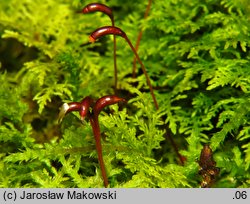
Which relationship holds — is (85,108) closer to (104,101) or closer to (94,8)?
(104,101)

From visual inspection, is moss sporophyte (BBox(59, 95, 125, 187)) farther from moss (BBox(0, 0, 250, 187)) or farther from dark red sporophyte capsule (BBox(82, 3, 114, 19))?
dark red sporophyte capsule (BBox(82, 3, 114, 19))

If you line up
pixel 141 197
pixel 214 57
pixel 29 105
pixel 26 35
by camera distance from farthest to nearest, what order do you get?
pixel 26 35, pixel 29 105, pixel 214 57, pixel 141 197

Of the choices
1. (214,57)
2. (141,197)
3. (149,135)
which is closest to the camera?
(141,197)

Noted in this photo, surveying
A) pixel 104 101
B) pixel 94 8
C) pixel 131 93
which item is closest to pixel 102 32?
pixel 94 8

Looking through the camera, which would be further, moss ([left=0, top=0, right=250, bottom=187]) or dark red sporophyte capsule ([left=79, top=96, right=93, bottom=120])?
moss ([left=0, top=0, right=250, bottom=187])

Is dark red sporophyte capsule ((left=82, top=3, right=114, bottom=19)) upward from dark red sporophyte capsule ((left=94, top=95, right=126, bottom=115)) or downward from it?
upward

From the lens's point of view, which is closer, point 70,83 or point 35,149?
point 35,149

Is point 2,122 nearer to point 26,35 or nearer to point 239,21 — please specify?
point 26,35

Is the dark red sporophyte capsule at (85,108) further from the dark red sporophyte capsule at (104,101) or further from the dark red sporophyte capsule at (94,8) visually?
the dark red sporophyte capsule at (94,8)

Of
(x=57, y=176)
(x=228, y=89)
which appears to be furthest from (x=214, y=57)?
(x=57, y=176)

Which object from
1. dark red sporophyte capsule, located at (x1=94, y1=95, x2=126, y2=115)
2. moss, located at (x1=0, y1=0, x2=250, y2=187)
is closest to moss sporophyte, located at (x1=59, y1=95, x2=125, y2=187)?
dark red sporophyte capsule, located at (x1=94, y1=95, x2=126, y2=115)

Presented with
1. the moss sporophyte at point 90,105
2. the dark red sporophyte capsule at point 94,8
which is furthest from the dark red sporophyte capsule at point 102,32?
the moss sporophyte at point 90,105
